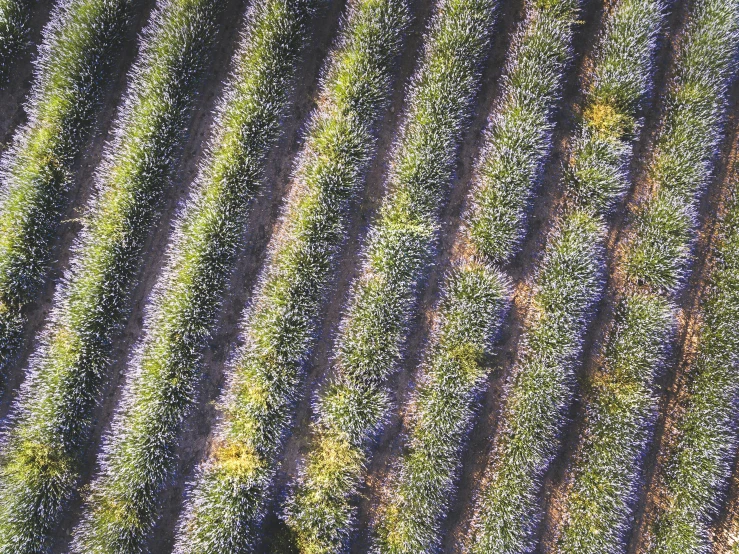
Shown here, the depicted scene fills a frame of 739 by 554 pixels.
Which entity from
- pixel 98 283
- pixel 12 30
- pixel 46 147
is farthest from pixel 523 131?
pixel 12 30

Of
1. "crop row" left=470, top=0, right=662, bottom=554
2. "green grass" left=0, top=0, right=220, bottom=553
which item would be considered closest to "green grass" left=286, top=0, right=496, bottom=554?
"crop row" left=470, top=0, right=662, bottom=554

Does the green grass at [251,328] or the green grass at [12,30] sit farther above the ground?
the green grass at [12,30]

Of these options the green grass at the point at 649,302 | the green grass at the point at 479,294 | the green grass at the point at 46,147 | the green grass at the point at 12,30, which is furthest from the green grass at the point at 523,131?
the green grass at the point at 12,30

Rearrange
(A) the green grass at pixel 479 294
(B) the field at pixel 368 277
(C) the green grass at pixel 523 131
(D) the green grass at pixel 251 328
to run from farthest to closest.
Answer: (C) the green grass at pixel 523 131
(A) the green grass at pixel 479 294
(B) the field at pixel 368 277
(D) the green grass at pixel 251 328

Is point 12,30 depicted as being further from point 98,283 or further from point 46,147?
point 98,283

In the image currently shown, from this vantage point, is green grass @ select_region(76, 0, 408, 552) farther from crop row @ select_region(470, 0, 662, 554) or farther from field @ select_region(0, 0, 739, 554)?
crop row @ select_region(470, 0, 662, 554)

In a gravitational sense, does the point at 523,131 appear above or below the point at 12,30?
above

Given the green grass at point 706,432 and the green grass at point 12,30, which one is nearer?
the green grass at point 12,30

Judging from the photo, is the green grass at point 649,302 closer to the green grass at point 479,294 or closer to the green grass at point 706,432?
the green grass at point 706,432
